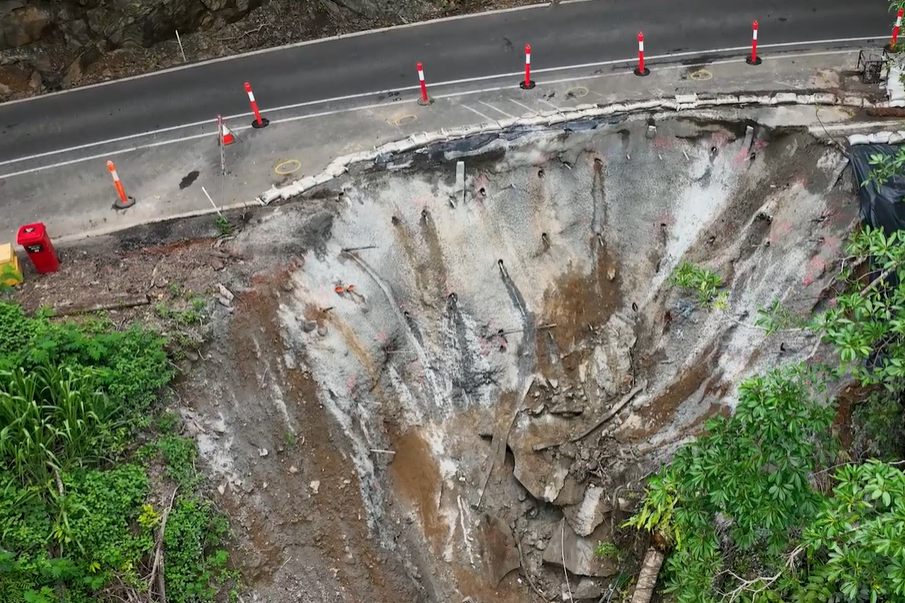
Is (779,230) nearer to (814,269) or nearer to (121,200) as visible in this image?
(814,269)

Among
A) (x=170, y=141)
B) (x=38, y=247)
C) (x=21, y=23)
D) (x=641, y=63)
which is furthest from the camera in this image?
(x=21, y=23)

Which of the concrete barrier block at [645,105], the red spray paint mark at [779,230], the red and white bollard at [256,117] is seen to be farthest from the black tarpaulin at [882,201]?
the red and white bollard at [256,117]

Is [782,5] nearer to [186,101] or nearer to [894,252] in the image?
[894,252]

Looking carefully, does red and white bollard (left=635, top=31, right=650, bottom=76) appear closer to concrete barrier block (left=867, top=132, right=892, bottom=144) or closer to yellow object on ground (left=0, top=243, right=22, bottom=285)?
concrete barrier block (left=867, top=132, right=892, bottom=144)

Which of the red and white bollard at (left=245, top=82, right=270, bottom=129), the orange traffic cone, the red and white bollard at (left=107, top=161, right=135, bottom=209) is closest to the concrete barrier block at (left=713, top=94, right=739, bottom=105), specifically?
the red and white bollard at (left=245, top=82, right=270, bottom=129)

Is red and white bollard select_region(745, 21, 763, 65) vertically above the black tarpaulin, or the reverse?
red and white bollard select_region(745, 21, 763, 65)

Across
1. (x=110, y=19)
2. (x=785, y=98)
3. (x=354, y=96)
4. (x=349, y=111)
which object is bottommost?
(x=785, y=98)

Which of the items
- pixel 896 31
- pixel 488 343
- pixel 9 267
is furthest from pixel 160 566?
pixel 896 31
